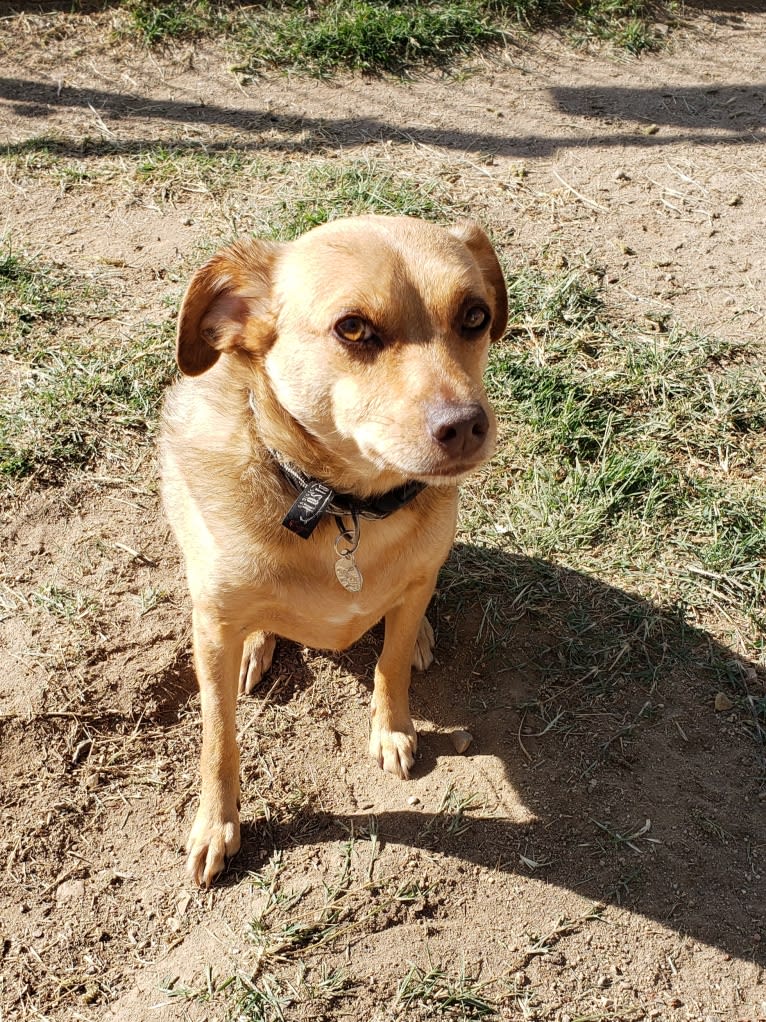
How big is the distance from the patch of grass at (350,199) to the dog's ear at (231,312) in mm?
2554

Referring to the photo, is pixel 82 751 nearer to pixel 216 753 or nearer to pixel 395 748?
pixel 216 753

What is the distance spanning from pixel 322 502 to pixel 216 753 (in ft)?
3.27

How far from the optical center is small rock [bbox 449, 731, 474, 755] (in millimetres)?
3477

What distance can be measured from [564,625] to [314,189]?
3198 millimetres

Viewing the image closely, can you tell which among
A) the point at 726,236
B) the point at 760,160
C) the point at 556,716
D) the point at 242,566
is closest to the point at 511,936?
the point at 556,716

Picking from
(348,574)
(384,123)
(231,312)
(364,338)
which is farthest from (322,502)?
(384,123)

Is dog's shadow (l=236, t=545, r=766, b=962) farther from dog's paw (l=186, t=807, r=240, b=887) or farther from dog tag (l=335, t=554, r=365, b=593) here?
dog tag (l=335, t=554, r=365, b=593)

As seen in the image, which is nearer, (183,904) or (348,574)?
(348,574)

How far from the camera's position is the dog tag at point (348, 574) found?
112 inches

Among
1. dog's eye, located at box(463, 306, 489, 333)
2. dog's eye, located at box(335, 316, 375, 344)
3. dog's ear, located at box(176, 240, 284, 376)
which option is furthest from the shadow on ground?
dog's eye, located at box(335, 316, 375, 344)

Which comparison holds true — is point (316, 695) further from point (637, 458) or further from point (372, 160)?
point (372, 160)

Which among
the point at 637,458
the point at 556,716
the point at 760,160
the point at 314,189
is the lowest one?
the point at 556,716

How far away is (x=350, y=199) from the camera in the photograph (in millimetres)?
Answer: 5504

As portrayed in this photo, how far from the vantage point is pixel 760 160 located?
6.05 metres
